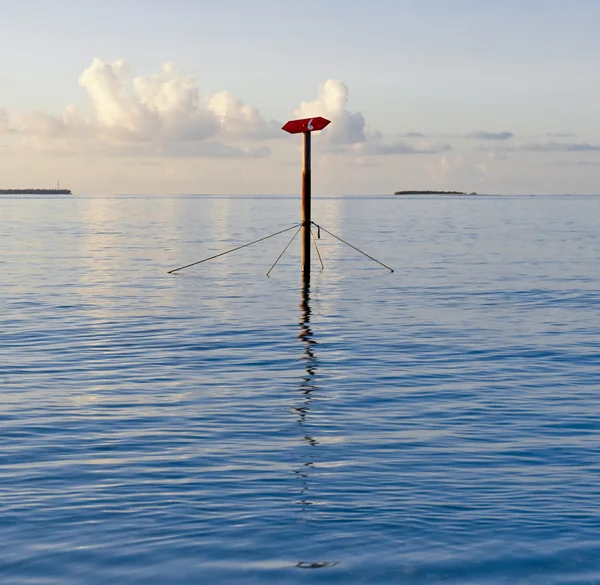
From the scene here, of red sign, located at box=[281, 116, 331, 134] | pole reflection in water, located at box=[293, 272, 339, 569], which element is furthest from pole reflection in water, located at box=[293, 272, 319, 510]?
red sign, located at box=[281, 116, 331, 134]

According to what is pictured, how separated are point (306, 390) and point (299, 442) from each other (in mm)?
3880

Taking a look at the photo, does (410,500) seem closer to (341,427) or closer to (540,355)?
(341,427)

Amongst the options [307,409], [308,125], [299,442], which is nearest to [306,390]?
[307,409]

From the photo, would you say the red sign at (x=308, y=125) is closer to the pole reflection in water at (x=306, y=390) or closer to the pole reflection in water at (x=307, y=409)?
the pole reflection in water at (x=306, y=390)

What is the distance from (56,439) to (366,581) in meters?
6.02

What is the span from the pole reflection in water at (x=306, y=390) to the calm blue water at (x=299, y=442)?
0.07 m

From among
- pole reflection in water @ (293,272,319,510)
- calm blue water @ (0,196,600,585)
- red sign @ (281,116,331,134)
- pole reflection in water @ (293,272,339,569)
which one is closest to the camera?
calm blue water @ (0,196,600,585)

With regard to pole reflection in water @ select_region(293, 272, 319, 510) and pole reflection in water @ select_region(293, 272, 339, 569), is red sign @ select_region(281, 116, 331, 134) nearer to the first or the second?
pole reflection in water @ select_region(293, 272, 319, 510)

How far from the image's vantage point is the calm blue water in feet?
27.6

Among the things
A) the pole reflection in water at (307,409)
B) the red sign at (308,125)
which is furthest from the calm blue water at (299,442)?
the red sign at (308,125)

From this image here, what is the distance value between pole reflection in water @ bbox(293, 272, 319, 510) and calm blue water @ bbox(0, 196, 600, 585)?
0.07 meters

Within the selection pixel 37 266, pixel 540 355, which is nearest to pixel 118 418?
A: pixel 540 355

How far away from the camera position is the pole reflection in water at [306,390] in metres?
10.6

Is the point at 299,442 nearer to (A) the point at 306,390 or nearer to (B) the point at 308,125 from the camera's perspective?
(A) the point at 306,390
